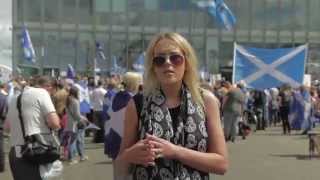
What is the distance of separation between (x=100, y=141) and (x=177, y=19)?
2765 cm

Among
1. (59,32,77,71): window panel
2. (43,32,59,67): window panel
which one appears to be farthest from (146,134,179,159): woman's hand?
(59,32,77,71): window panel

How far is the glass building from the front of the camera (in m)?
46.3

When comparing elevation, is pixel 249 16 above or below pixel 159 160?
above

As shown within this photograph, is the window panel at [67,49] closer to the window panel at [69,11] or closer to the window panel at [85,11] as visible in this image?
the window panel at [69,11]

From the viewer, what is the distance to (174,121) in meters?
3.63

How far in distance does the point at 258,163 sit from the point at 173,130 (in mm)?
11798

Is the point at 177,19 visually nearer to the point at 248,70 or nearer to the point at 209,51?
the point at 209,51

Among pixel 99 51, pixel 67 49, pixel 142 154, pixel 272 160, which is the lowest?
pixel 272 160

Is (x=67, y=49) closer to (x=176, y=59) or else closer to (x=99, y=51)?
(x=99, y=51)

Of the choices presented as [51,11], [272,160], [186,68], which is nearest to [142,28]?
[51,11]

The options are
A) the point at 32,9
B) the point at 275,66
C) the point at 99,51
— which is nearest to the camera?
the point at 275,66

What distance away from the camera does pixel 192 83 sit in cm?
372

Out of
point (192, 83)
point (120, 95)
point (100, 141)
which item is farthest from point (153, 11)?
point (192, 83)

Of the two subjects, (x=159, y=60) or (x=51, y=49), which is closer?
(x=159, y=60)
